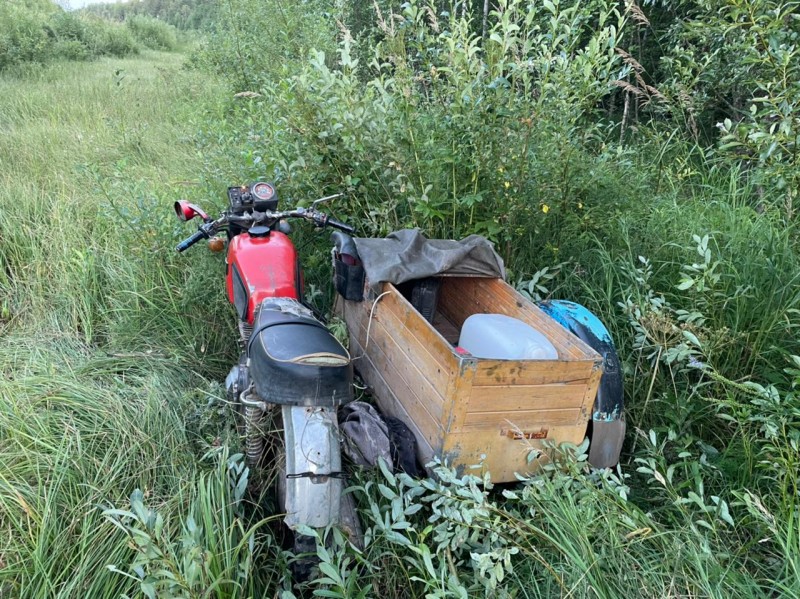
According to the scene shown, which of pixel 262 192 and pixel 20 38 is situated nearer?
pixel 262 192

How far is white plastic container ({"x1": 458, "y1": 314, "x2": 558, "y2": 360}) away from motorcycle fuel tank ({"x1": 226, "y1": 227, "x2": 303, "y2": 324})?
0.80 metres

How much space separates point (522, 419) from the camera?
2.01 metres

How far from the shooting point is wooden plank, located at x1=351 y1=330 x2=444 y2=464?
2.02 m

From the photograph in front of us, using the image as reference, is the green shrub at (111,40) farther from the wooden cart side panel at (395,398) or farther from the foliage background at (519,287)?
the wooden cart side panel at (395,398)

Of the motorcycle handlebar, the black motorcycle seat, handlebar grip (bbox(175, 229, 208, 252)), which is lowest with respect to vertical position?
the black motorcycle seat

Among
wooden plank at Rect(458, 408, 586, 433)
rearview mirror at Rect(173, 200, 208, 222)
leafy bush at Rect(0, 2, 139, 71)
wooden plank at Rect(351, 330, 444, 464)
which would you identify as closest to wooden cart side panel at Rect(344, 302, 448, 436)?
wooden plank at Rect(351, 330, 444, 464)

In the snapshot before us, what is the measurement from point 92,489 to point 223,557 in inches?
22.5

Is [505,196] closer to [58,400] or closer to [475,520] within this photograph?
[475,520]

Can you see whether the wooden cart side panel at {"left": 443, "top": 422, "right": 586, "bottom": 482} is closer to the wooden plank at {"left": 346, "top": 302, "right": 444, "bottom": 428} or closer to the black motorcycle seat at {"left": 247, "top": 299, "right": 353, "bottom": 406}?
Result: the wooden plank at {"left": 346, "top": 302, "right": 444, "bottom": 428}

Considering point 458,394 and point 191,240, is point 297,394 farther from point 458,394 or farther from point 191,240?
point 191,240

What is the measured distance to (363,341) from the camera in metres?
2.75

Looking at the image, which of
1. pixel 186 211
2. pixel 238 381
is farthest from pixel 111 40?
pixel 238 381

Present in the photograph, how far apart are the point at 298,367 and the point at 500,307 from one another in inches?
49.3

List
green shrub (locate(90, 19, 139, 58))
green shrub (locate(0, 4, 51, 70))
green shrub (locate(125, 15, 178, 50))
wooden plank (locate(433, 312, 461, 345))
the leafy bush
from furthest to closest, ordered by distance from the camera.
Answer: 1. green shrub (locate(125, 15, 178, 50))
2. green shrub (locate(90, 19, 139, 58))
3. the leafy bush
4. green shrub (locate(0, 4, 51, 70))
5. wooden plank (locate(433, 312, 461, 345))
